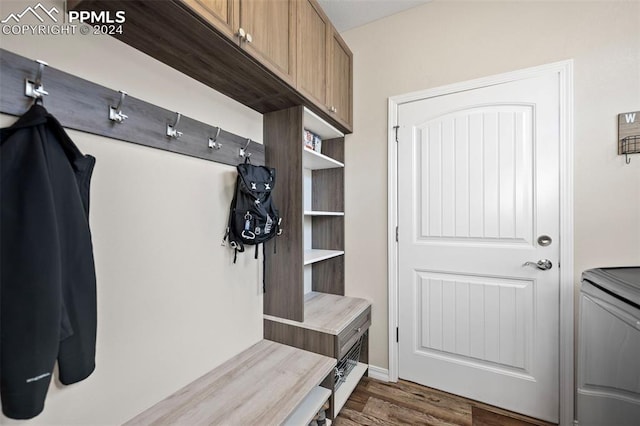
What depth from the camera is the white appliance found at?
87 cm

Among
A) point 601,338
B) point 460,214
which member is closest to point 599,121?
point 460,214

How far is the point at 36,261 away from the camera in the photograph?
2.41ft

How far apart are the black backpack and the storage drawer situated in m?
0.76

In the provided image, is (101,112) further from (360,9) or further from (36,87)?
(360,9)

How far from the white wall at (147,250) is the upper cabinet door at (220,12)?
1.19 ft

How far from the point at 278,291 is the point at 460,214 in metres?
1.33

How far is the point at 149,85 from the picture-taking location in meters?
1.13

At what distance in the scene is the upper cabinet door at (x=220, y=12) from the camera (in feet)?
3.04

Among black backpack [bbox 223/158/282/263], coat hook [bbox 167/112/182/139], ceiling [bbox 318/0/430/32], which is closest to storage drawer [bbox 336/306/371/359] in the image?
black backpack [bbox 223/158/282/263]

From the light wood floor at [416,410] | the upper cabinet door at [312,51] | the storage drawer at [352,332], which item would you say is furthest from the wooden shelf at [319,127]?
the light wood floor at [416,410]

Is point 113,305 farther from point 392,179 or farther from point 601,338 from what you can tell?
point 601,338
